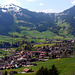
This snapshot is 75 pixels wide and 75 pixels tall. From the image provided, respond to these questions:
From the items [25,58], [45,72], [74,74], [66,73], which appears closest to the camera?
[45,72]

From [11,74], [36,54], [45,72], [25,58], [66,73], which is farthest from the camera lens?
[36,54]

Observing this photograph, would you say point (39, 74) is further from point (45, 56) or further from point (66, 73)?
point (45, 56)

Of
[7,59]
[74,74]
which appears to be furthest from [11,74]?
[7,59]

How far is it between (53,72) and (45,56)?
9763cm

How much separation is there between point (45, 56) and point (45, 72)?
98.1 m

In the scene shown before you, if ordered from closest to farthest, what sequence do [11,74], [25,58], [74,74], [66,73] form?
[74,74], [66,73], [11,74], [25,58]

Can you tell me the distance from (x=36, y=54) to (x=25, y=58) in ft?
71.6

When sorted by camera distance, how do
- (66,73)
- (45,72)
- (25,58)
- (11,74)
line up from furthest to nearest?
(25,58) < (11,74) < (66,73) < (45,72)

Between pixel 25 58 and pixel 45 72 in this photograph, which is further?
pixel 25 58

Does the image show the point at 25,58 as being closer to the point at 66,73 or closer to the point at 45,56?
the point at 45,56

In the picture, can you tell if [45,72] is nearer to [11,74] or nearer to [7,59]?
[11,74]

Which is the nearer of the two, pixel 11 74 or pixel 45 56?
pixel 11 74

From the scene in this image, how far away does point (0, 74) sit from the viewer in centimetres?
10012

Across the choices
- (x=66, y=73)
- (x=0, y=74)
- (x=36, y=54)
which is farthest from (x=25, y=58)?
(x=66, y=73)
